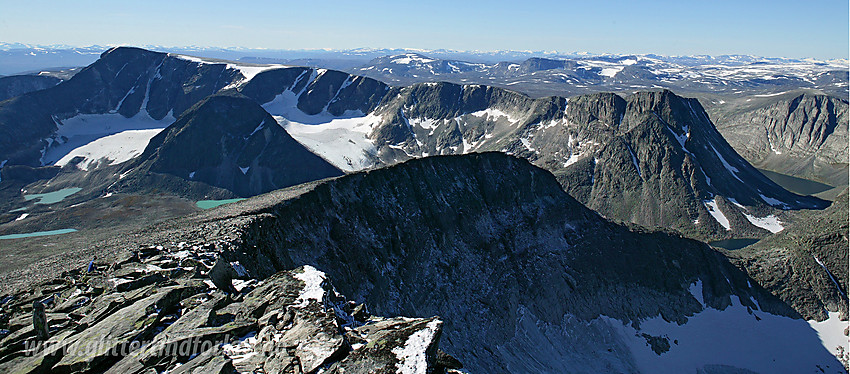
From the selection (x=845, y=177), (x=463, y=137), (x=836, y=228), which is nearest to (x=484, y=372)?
(x=836, y=228)

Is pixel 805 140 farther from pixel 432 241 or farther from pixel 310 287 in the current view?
pixel 310 287

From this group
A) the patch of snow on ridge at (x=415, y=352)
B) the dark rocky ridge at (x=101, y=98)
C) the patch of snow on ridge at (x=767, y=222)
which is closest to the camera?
the patch of snow on ridge at (x=415, y=352)

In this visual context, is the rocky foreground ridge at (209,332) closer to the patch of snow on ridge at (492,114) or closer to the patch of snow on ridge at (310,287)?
the patch of snow on ridge at (310,287)

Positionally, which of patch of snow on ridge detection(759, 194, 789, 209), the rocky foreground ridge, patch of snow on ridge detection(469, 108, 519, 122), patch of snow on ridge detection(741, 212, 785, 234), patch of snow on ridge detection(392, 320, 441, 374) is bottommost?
patch of snow on ridge detection(741, 212, 785, 234)

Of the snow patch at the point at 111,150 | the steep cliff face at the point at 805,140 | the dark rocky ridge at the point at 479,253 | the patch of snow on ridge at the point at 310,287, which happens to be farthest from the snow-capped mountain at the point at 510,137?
the patch of snow on ridge at the point at 310,287

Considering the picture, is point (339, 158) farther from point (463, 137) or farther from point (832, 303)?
point (832, 303)

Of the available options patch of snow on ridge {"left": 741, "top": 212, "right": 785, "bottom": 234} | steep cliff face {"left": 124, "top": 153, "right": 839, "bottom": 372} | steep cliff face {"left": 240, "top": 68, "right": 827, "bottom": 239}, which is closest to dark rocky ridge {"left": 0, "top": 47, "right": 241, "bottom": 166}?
steep cliff face {"left": 240, "top": 68, "right": 827, "bottom": 239}

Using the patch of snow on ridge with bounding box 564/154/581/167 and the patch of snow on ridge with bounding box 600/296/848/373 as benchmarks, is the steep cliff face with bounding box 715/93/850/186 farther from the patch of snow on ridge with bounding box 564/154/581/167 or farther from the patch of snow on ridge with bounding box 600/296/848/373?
the patch of snow on ridge with bounding box 600/296/848/373

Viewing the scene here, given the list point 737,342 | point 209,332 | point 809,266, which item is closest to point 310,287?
point 209,332
